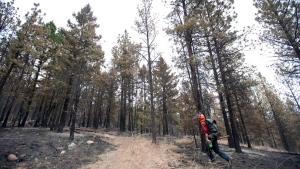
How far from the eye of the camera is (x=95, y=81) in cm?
1402

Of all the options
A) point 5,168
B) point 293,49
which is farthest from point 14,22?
point 293,49

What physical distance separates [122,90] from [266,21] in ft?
60.8

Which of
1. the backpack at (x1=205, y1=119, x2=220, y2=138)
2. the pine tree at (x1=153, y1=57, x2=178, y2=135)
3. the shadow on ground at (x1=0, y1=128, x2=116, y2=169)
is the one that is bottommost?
the shadow on ground at (x1=0, y1=128, x2=116, y2=169)

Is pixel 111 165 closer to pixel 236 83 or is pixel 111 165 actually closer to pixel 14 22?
pixel 236 83

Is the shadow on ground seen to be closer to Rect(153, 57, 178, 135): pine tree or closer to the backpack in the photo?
the backpack

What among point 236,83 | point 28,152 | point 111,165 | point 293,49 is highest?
point 293,49

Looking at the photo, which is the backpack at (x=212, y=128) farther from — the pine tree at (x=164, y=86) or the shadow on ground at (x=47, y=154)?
the pine tree at (x=164, y=86)

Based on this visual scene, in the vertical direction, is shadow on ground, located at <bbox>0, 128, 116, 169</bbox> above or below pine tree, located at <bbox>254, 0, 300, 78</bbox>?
below

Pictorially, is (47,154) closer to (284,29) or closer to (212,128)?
(212,128)

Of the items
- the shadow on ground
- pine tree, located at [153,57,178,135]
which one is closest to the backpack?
the shadow on ground

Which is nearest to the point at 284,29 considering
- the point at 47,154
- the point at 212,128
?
the point at 212,128

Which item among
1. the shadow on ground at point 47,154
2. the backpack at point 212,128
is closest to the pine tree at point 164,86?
the shadow on ground at point 47,154

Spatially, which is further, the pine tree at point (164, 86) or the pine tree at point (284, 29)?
the pine tree at point (164, 86)

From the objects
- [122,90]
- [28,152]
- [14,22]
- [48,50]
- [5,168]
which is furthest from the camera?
[122,90]
